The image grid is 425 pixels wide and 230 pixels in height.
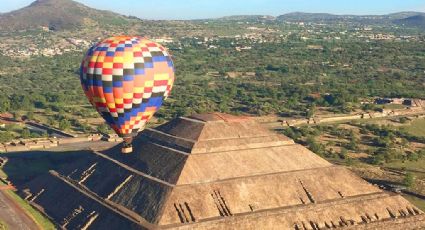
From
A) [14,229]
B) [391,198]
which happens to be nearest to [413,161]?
[391,198]

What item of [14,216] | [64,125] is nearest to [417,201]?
[14,216]

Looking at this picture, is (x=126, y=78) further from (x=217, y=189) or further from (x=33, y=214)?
(x=33, y=214)

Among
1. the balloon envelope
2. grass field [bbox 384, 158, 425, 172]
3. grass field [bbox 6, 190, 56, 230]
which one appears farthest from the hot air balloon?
grass field [bbox 384, 158, 425, 172]

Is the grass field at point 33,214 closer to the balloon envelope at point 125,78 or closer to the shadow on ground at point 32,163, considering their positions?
the shadow on ground at point 32,163

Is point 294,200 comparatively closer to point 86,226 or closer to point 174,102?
point 86,226

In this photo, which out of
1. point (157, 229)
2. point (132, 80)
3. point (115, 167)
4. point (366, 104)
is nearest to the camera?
point (157, 229)

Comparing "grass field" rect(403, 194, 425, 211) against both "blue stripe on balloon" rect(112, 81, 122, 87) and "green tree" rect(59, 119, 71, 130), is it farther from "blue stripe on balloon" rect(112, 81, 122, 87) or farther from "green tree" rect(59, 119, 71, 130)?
"green tree" rect(59, 119, 71, 130)
